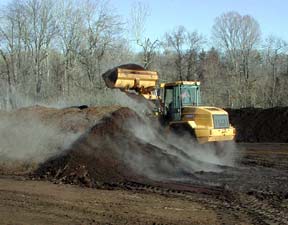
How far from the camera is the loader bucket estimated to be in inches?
634

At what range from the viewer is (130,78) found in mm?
16359

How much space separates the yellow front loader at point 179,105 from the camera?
48.9 feet

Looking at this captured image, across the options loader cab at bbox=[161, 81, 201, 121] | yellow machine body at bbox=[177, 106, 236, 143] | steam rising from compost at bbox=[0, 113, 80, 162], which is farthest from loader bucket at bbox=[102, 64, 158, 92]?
steam rising from compost at bbox=[0, 113, 80, 162]

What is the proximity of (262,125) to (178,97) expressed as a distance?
42.9ft

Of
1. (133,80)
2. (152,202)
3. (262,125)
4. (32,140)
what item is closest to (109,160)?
(32,140)

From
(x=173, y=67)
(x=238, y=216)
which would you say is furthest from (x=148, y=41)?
(x=238, y=216)

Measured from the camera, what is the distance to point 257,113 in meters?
28.8

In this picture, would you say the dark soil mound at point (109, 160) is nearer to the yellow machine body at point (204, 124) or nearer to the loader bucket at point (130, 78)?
the yellow machine body at point (204, 124)

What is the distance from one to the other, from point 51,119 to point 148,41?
104ft

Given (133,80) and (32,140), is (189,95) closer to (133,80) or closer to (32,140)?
(133,80)

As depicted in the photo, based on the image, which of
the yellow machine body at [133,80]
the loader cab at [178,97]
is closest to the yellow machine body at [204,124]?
the loader cab at [178,97]

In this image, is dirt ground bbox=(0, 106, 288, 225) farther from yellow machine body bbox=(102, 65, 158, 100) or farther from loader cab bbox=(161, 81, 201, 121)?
yellow machine body bbox=(102, 65, 158, 100)

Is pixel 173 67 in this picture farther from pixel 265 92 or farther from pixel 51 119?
pixel 51 119

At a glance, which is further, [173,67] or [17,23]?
[173,67]
